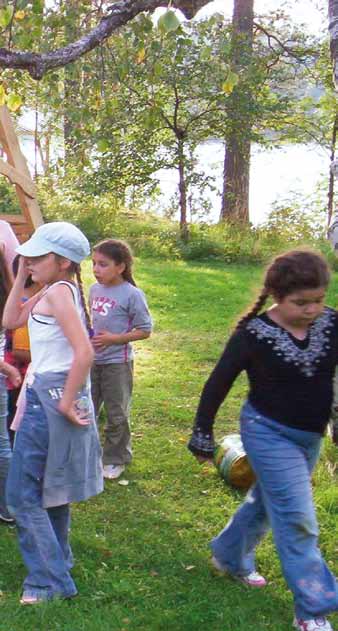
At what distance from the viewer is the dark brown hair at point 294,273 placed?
124 inches

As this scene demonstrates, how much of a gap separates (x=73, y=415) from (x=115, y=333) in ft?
5.33

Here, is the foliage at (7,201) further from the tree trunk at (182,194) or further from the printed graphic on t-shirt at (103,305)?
the printed graphic on t-shirt at (103,305)

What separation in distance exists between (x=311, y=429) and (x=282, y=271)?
24.1 inches

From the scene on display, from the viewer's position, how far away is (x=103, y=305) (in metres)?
4.85

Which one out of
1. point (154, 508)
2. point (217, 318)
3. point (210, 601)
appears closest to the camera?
point (210, 601)

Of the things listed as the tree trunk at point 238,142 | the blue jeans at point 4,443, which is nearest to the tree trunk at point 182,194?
the tree trunk at point 238,142

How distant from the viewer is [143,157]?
46.4 feet

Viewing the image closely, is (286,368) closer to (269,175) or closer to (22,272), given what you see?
(22,272)

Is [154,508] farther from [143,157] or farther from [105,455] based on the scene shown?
[143,157]

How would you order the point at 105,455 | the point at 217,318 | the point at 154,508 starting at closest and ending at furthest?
the point at 154,508
the point at 105,455
the point at 217,318

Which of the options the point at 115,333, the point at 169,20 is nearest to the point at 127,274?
the point at 115,333

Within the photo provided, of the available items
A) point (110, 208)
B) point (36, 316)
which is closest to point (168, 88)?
point (110, 208)

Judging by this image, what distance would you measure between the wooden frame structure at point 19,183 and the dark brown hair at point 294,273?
131 inches

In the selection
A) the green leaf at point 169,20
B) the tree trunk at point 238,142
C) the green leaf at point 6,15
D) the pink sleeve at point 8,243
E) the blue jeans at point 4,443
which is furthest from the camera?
the tree trunk at point 238,142
